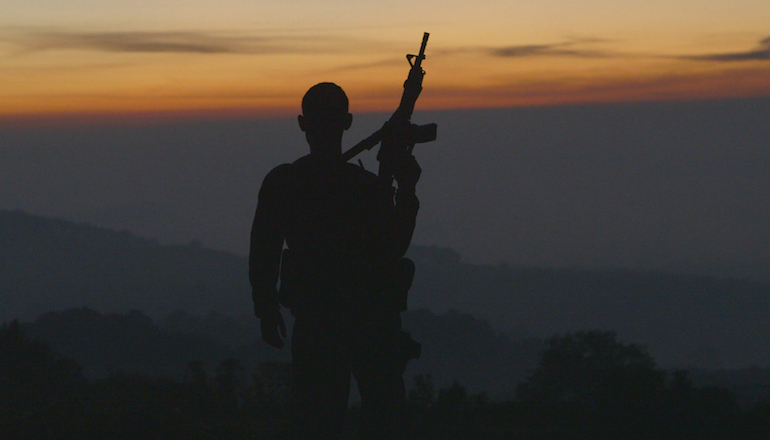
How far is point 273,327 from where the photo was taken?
7.07 m

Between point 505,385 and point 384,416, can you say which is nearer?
point 384,416

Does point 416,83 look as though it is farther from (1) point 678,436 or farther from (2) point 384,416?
(1) point 678,436

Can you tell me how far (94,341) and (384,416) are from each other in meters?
134

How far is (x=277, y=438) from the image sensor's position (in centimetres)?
1164

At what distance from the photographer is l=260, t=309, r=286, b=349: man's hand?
7020 millimetres

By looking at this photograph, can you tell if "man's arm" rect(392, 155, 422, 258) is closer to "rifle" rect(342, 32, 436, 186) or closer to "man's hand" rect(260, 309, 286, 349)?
"rifle" rect(342, 32, 436, 186)

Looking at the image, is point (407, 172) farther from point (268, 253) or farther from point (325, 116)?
point (268, 253)

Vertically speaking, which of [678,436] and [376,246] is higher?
[376,246]

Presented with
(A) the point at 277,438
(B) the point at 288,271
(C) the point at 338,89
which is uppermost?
(C) the point at 338,89

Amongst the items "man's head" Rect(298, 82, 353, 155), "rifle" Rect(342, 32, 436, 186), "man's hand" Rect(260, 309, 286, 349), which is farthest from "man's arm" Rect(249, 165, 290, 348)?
"rifle" Rect(342, 32, 436, 186)

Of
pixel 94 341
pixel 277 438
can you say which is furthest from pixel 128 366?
pixel 277 438

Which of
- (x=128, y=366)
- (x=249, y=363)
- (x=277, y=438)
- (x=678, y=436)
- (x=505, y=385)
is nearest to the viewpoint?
(x=277, y=438)

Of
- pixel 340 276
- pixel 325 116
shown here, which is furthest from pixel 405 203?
pixel 325 116

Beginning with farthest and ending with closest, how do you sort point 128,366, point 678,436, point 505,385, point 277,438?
point 505,385, point 128,366, point 678,436, point 277,438
